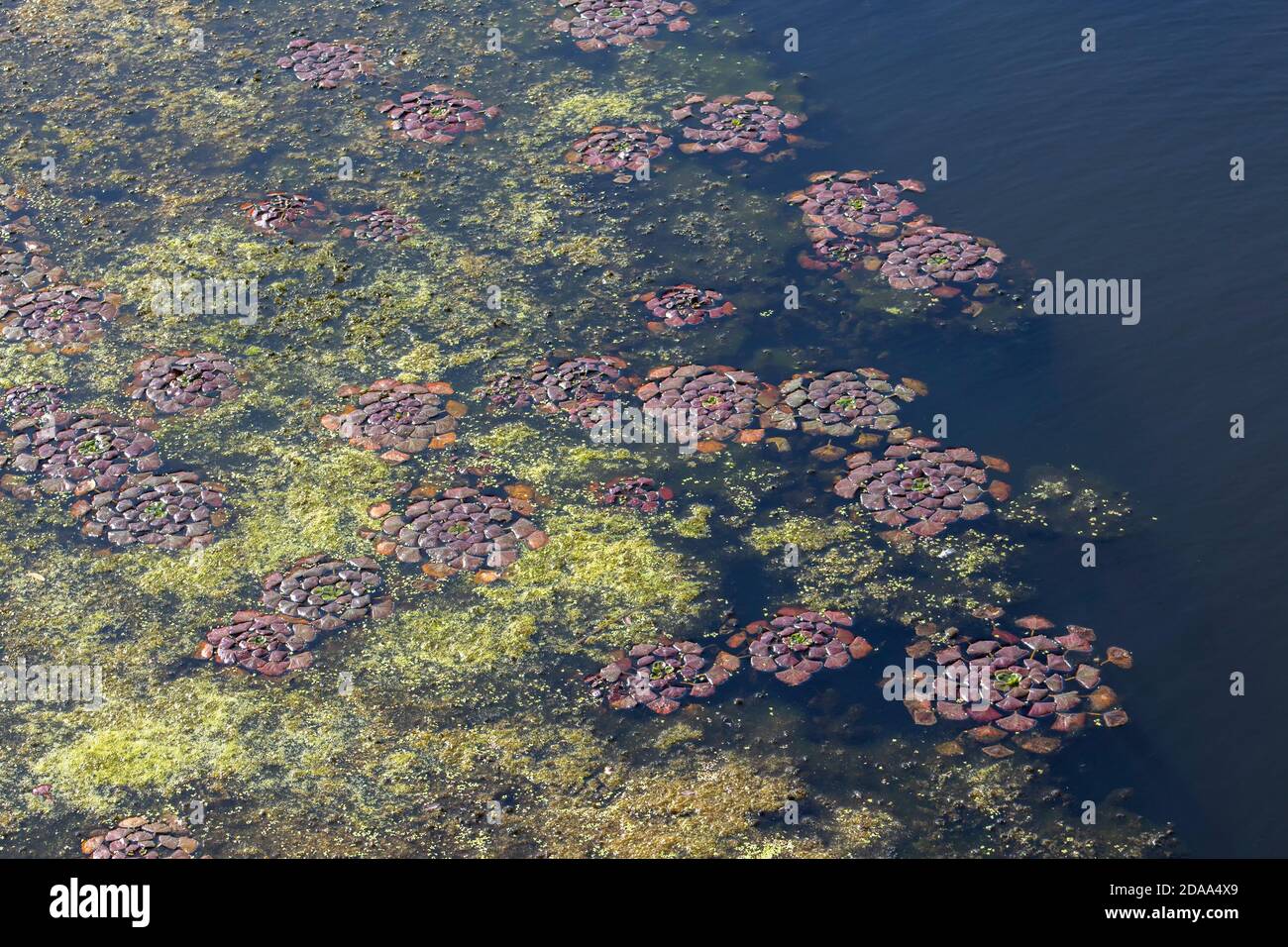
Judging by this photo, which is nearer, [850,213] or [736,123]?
[850,213]

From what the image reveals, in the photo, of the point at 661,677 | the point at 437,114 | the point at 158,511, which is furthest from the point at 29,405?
the point at 661,677

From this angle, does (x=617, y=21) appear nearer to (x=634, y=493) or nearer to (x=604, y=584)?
(x=634, y=493)

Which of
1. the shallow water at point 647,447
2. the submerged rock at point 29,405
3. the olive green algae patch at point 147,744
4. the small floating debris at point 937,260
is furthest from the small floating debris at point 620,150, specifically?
the olive green algae patch at point 147,744

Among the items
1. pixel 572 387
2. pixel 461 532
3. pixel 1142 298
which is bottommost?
pixel 461 532

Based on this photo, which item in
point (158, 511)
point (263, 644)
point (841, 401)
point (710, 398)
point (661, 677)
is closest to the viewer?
point (661, 677)

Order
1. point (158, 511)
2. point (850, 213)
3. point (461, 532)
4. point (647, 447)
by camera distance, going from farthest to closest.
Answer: point (850, 213) < point (647, 447) < point (158, 511) < point (461, 532)

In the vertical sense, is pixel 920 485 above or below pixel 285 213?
below
